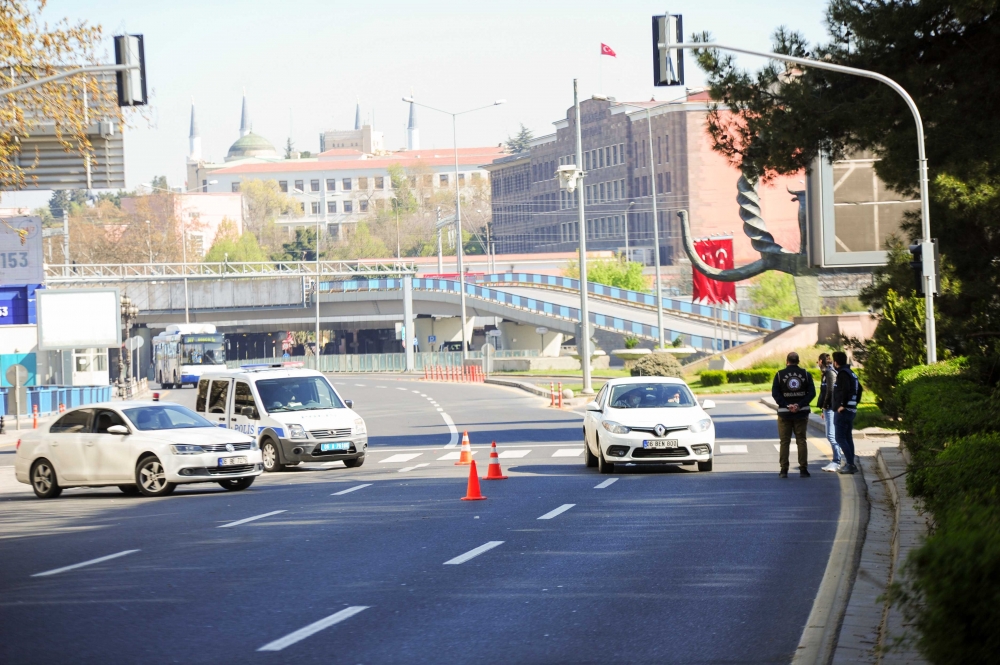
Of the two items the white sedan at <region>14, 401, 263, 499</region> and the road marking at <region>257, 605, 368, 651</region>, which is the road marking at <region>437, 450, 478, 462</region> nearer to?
the white sedan at <region>14, 401, 263, 499</region>

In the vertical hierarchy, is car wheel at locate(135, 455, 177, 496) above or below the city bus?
below

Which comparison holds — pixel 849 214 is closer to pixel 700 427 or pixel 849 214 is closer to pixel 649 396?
pixel 649 396

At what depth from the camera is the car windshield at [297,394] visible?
24719 millimetres

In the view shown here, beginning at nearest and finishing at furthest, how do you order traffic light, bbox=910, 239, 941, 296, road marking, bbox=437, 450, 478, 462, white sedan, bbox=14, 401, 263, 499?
white sedan, bbox=14, 401, 263, 499
traffic light, bbox=910, 239, 941, 296
road marking, bbox=437, 450, 478, 462

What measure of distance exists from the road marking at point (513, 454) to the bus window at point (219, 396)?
5.25m

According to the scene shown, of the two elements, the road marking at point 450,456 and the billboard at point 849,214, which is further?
the billboard at point 849,214


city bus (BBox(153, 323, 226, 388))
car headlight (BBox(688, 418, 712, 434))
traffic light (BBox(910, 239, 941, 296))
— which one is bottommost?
car headlight (BBox(688, 418, 712, 434))

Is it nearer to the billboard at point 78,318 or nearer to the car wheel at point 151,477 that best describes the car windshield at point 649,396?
the car wheel at point 151,477

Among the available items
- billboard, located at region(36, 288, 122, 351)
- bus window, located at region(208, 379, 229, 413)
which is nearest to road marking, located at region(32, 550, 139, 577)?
bus window, located at region(208, 379, 229, 413)

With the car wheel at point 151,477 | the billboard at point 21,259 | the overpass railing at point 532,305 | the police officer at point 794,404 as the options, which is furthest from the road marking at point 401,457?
the overpass railing at point 532,305

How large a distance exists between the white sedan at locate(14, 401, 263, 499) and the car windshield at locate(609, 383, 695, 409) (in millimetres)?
5677

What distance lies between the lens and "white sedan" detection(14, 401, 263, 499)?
20.2 meters

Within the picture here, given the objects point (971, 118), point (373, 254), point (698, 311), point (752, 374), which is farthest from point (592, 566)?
point (373, 254)

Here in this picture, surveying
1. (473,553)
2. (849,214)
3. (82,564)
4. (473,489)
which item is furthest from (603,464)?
(849,214)
